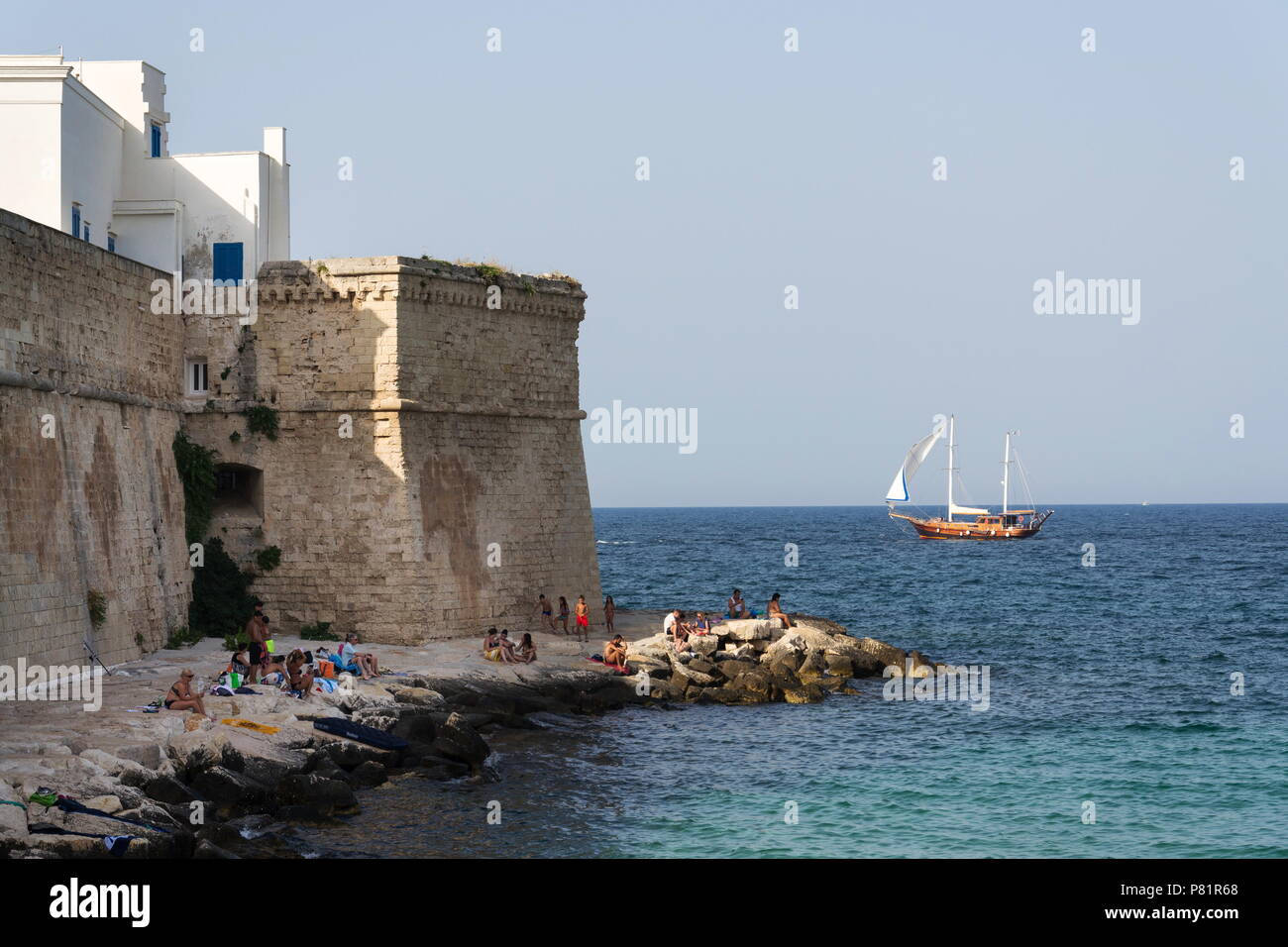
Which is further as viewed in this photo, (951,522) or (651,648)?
(951,522)

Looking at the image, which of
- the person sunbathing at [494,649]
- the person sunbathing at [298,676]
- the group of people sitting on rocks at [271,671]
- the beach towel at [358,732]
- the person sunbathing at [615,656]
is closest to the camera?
the group of people sitting on rocks at [271,671]

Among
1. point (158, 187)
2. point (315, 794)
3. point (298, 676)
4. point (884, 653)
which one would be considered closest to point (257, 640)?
point (298, 676)

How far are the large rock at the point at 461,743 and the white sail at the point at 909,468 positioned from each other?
76.7 meters

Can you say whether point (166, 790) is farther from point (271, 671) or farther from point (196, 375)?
point (196, 375)

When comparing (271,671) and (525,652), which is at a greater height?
(271,671)

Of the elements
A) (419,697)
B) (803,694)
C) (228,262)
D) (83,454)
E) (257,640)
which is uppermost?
(228,262)

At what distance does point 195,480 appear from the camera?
2462 cm

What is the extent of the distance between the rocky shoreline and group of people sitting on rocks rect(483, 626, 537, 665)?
60 centimetres

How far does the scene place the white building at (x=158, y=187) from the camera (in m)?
25.7

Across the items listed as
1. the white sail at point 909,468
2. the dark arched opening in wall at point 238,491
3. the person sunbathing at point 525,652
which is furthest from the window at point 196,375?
the white sail at point 909,468

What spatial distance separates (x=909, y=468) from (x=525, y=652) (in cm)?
7296

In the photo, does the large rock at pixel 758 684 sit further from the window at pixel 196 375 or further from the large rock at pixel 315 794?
the window at pixel 196 375
